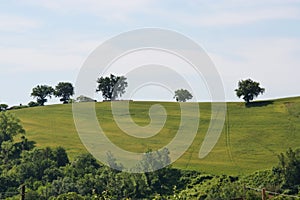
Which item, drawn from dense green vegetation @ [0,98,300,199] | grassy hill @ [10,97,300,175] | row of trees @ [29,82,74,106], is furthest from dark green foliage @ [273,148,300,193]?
row of trees @ [29,82,74,106]

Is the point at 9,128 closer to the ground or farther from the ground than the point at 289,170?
farther from the ground

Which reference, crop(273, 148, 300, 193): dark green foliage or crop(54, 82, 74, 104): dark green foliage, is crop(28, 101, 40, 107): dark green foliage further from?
crop(273, 148, 300, 193): dark green foliage

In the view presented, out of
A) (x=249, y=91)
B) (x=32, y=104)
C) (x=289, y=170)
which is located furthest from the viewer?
(x=32, y=104)

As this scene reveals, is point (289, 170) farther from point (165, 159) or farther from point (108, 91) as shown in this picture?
point (108, 91)

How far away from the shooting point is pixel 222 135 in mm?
105812

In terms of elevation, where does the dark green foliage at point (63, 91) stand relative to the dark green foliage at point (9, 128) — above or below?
above

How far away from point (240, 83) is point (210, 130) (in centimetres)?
2442

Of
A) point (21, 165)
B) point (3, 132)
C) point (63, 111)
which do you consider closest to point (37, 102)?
point (63, 111)

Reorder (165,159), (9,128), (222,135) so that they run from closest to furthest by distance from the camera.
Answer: (165,159)
(222,135)
(9,128)

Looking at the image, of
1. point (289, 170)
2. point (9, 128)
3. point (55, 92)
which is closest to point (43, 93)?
point (55, 92)

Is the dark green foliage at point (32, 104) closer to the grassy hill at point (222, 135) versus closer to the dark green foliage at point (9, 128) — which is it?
the grassy hill at point (222, 135)

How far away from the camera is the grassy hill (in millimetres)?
95938

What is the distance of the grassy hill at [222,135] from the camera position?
9594cm

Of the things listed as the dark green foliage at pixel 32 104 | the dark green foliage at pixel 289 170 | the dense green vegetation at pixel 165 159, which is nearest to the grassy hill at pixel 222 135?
the dense green vegetation at pixel 165 159
